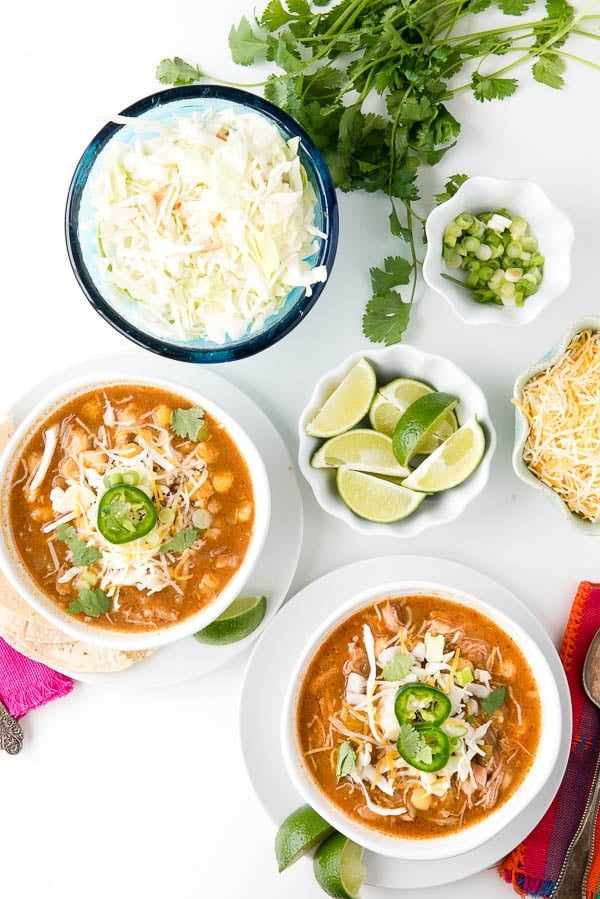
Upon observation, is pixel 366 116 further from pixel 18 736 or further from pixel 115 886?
pixel 115 886

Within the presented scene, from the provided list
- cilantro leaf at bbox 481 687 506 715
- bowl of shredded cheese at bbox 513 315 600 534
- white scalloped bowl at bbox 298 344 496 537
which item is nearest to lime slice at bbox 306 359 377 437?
white scalloped bowl at bbox 298 344 496 537

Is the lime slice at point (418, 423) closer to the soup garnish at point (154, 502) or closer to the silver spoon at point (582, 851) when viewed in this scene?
the soup garnish at point (154, 502)

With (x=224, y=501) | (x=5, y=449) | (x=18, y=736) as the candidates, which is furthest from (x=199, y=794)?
(x=5, y=449)

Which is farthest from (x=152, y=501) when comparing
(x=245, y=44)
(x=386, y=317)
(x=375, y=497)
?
(x=245, y=44)

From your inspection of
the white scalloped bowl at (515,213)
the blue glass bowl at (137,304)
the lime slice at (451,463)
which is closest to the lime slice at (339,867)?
the lime slice at (451,463)

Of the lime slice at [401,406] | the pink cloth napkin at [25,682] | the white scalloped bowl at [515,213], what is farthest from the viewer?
the pink cloth napkin at [25,682]

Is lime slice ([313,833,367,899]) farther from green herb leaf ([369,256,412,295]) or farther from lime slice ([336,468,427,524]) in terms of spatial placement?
green herb leaf ([369,256,412,295])
